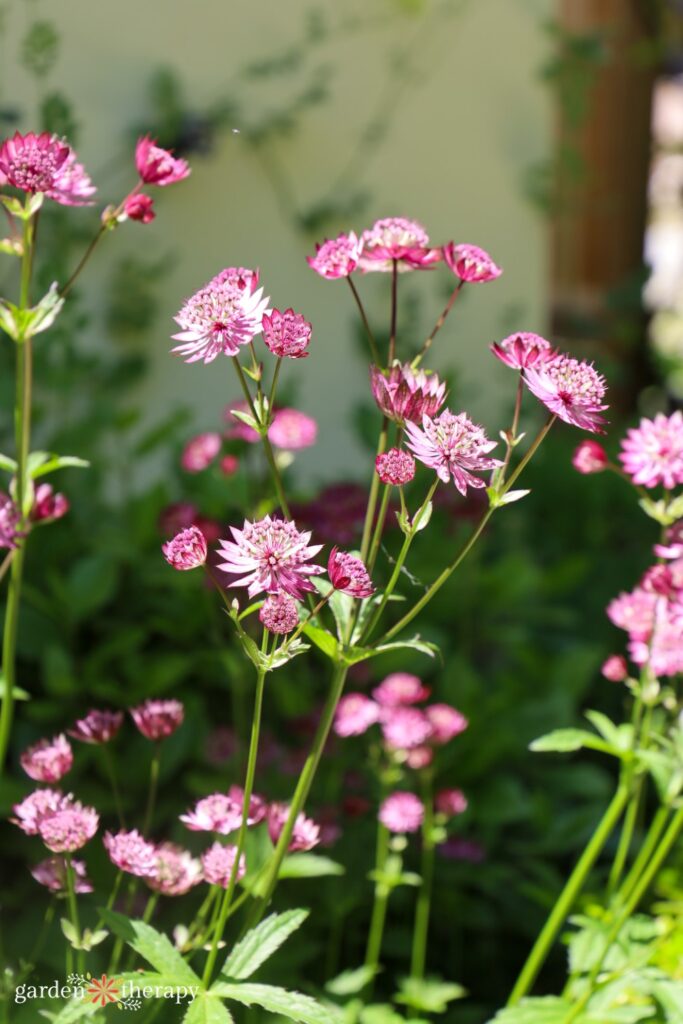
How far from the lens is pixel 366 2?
354 cm

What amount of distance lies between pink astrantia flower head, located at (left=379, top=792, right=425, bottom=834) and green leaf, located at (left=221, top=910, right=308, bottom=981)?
0.49 metres

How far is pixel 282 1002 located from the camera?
0.96 meters

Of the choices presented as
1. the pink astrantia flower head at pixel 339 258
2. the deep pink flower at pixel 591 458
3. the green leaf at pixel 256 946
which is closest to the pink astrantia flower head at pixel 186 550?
the pink astrantia flower head at pixel 339 258

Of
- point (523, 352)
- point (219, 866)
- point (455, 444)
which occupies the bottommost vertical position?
point (219, 866)

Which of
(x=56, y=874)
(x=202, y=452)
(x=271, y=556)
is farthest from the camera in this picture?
(x=202, y=452)

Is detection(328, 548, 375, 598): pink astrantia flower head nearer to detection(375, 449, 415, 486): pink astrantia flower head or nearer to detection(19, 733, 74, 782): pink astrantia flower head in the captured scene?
detection(375, 449, 415, 486): pink astrantia flower head

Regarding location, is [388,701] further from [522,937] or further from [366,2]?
[366,2]

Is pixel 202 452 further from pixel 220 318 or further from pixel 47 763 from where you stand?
pixel 220 318

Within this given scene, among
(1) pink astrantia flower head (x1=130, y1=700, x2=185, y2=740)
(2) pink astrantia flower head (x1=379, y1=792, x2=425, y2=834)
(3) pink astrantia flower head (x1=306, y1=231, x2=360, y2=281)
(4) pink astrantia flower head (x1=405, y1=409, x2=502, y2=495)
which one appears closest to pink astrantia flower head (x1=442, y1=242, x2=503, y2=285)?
(3) pink astrantia flower head (x1=306, y1=231, x2=360, y2=281)

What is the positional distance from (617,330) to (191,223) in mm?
2392

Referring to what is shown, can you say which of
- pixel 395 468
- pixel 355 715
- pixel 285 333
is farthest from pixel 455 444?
pixel 355 715

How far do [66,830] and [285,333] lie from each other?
19.5 inches

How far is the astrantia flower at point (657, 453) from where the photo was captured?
111 centimetres

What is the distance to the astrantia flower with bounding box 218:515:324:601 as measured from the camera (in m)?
0.85
